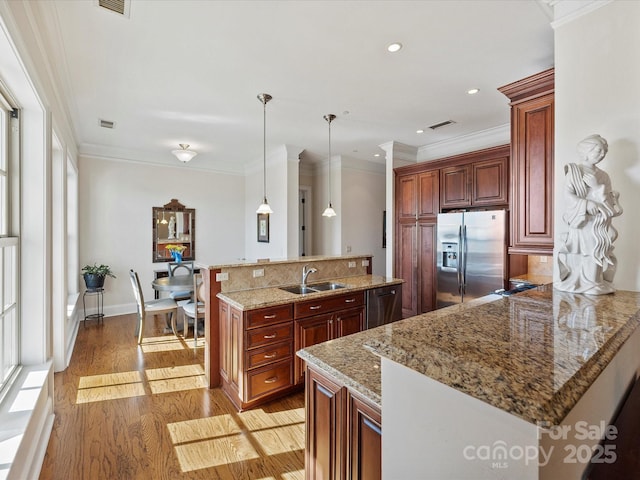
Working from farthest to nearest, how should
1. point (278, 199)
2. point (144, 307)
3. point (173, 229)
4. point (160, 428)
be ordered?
1. point (173, 229)
2. point (278, 199)
3. point (144, 307)
4. point (160, 428)

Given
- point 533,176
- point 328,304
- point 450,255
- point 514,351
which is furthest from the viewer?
point 450,255

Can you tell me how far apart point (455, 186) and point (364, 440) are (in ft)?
13.0

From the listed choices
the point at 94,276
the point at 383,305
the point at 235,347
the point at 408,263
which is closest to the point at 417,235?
the point at 408,263

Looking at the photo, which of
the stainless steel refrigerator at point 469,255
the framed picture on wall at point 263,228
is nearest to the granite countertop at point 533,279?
the stainless steel refrigerator at point 469,255

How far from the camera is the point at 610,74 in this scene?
1.76m

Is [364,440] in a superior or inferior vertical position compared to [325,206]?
inferior

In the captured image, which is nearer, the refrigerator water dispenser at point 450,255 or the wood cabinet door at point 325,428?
the wood cabinet door at point 325,428

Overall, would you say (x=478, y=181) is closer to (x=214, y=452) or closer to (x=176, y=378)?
(x=214, y=452)

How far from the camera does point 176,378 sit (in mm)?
3086

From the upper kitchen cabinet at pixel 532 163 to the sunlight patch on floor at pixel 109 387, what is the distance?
11.2 ft

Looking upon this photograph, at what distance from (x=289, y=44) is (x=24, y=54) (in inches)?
63.5

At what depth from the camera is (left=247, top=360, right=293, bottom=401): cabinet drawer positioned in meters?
2.54

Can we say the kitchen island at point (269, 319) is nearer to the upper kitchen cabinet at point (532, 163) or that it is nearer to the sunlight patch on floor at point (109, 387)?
the sunlight patch on floor at point (109, 387)

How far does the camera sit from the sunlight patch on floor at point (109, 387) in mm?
2717
